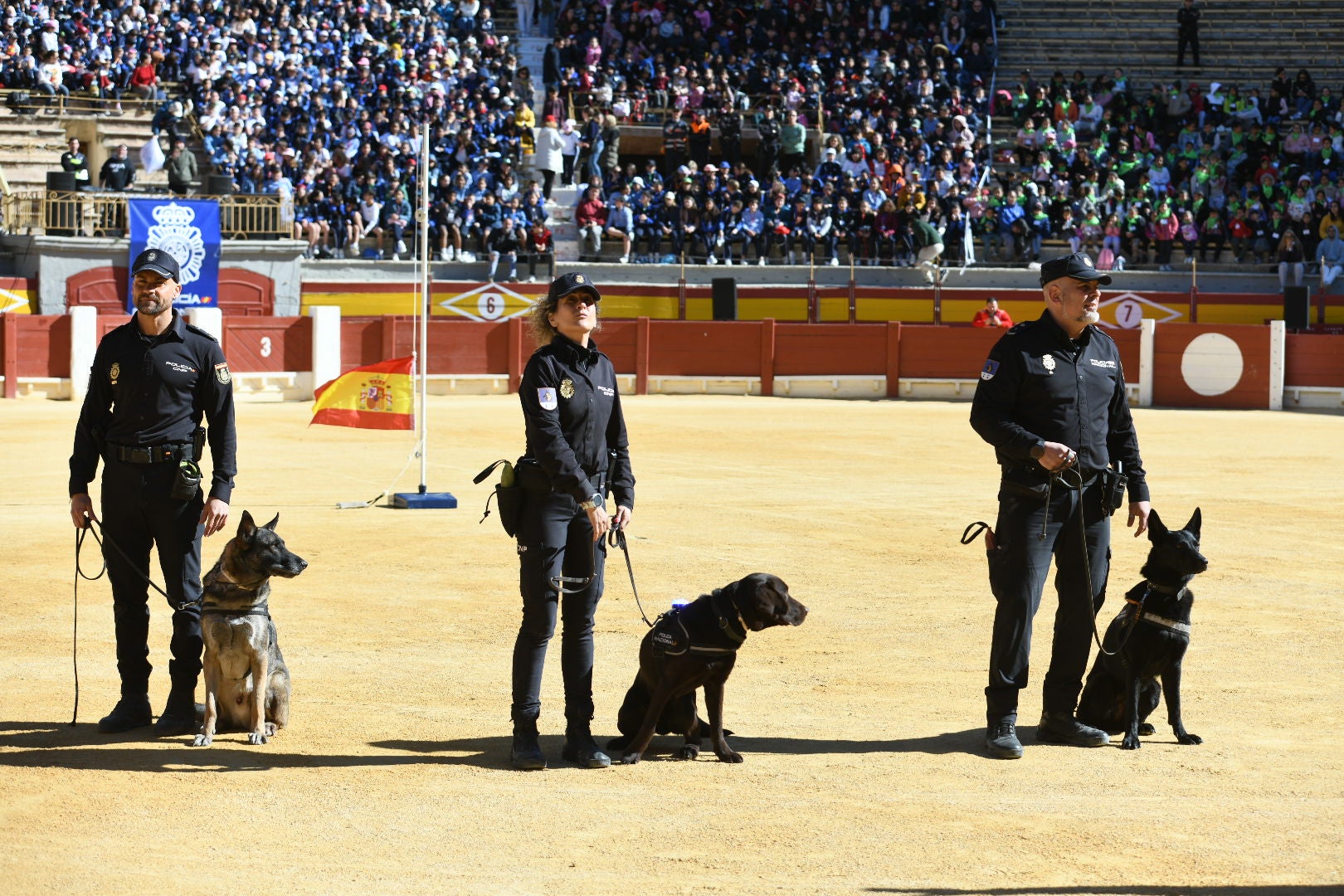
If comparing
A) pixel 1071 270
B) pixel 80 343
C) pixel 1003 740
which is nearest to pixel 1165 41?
pixel 80 343

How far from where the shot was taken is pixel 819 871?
5160mm

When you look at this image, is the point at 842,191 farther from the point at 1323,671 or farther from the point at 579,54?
the point at 1323,671

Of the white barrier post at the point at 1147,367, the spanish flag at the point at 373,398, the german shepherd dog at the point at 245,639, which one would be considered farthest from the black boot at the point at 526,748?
the white barrier post at the point at 1147,367

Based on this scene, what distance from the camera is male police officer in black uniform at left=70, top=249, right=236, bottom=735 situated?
6.53 meters

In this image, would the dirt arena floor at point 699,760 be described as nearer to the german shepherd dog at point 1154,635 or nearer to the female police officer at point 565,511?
the german shepherd dog at point 1154,635

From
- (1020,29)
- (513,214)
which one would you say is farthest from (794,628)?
(1020,29)

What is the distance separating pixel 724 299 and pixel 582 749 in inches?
936

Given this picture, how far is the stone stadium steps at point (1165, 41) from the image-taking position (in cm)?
3578

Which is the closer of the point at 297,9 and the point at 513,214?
the point at 513,214

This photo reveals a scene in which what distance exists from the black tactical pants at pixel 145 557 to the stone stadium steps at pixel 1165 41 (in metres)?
31.9

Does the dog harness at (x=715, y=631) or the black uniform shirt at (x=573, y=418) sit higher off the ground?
the black uniform shirt at (x=573, y=418)

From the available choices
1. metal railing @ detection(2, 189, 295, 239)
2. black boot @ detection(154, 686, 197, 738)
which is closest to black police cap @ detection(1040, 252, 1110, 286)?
black boot @ detection(154, 686, 197, 738)

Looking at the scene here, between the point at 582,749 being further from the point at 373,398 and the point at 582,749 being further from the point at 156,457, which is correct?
the point at 373,398

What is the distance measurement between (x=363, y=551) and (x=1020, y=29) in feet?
95.4
